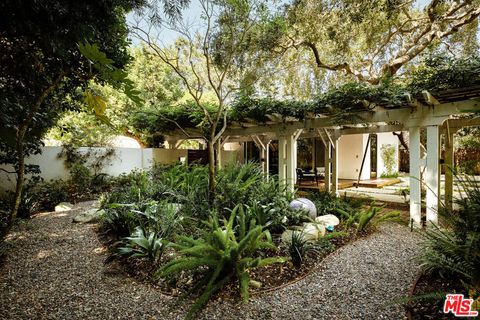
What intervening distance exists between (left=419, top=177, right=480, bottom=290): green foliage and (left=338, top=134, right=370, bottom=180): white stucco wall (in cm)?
880

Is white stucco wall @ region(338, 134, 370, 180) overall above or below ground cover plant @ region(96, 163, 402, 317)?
above

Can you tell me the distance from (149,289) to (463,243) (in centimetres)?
269

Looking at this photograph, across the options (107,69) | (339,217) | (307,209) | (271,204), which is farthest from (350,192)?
(107,69)

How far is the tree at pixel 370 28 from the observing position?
5466 mm

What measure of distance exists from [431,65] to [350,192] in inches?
212

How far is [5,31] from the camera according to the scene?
2.50 m

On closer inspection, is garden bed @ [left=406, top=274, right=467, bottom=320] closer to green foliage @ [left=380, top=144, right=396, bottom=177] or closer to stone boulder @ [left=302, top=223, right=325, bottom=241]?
stone boulder @ [left=302, top=223, right=325, bottom=241]

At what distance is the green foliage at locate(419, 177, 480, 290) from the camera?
180 centimetres

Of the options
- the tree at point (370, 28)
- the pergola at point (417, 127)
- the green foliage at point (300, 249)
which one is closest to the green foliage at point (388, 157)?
the tree at point (370, 28)

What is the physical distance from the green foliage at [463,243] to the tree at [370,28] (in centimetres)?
373

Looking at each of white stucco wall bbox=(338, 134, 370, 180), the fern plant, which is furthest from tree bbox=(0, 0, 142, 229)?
white stucco wall bbox=(338, 134, 370, 180)

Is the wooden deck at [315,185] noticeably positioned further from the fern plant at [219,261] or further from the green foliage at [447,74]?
the fern plant at [219,261]

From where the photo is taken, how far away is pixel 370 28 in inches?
249

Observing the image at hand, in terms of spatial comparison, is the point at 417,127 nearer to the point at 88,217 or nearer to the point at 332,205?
the point at 332,205
